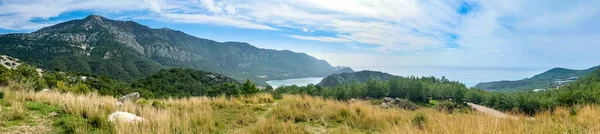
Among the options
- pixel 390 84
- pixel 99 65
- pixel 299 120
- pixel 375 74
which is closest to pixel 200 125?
pixel 299 120

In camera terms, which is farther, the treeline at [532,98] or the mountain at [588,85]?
the mountain at [588,85]

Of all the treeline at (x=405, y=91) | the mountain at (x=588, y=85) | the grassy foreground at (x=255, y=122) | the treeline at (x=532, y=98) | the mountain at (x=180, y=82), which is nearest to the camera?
the grassy foreground at (x=255, y=122)

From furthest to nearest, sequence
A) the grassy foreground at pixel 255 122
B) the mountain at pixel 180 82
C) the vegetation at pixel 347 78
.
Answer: the vegetation at pixel 347 78 < the mountain at pixel 180 82 < the grassy foreground at pixel 255 122

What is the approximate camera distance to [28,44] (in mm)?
199000

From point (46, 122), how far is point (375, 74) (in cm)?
19732

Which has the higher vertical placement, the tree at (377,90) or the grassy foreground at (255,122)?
the grassy foreground at (255,122)

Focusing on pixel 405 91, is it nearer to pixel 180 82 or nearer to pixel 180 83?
pixel 180 83

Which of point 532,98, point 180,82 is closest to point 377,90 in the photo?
point 532,98

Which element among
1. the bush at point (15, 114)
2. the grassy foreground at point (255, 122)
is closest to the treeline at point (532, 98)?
the grassy foreground at point (255, 122)

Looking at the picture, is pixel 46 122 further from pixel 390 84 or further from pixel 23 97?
pixel 390 84

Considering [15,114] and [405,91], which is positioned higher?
[15,114]

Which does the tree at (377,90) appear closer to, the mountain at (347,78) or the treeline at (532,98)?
the treeline at (532,98)

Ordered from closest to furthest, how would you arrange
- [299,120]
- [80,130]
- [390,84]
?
[80,130]
[299,120]
[390,84]

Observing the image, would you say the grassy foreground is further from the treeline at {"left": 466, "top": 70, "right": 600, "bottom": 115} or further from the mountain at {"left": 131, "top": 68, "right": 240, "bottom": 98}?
the mountain at {"left": 131, "top": 68, "right": 240, "bottom": 98}
